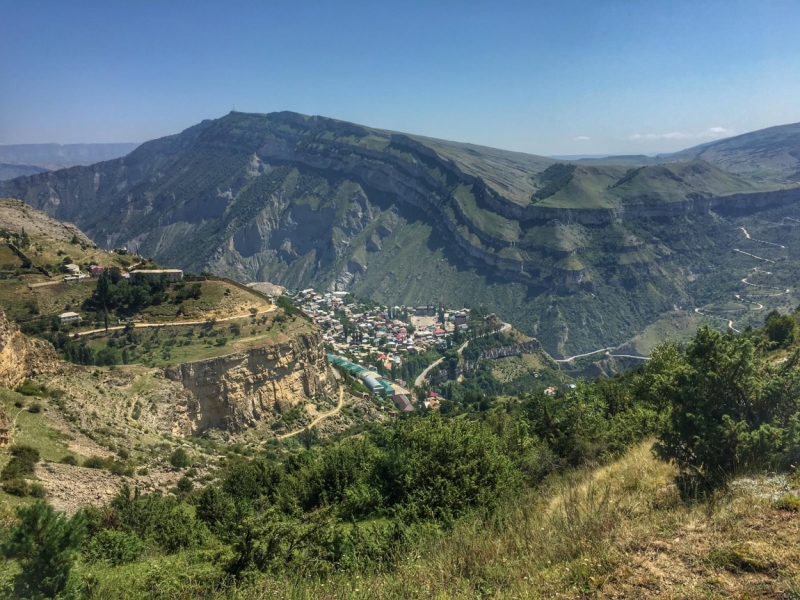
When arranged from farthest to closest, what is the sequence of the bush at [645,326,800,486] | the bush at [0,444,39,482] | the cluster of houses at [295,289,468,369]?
the cluster of houses at [295,289,468,369] < the bush at [0,444,39,482] < the bush at [645,326,800,486]

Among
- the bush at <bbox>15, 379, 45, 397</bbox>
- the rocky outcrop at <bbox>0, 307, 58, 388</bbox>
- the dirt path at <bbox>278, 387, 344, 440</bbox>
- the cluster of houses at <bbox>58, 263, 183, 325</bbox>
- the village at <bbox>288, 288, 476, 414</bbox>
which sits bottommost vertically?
the village at <bbox>288, 288, 476, 414</bbox>

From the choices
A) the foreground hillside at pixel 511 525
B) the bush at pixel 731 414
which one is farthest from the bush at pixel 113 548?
the bush at pixel 731 414

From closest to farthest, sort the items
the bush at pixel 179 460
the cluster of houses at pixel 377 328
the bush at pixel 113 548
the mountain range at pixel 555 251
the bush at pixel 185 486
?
1. the bush at pixel 113 548
2. the bush at pixel 185 486
3. the bush at pixel 179 460
4. the cluster of houses at pixel 377 328
5. the mountain range at pixel 555 251

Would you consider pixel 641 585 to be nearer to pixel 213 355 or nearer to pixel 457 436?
pixel 457 436

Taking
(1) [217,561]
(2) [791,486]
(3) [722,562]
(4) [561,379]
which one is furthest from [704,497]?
(4) [561,379]

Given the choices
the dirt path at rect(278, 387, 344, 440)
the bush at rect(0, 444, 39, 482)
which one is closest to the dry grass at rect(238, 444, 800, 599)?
the bush at rect(0, 444, 39, 482)

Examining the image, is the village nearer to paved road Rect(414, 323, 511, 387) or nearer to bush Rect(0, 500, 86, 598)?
paved road Rect(414, 323, 511, 387)

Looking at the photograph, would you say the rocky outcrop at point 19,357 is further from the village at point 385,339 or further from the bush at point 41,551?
the village at point 385,339
